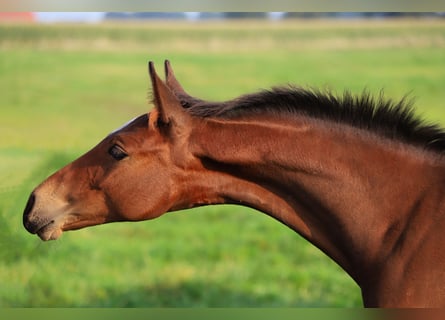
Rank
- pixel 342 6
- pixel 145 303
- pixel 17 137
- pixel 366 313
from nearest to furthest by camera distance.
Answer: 1. pixel 366 313
2. pixel 342 6
3. pixel 145 303
4. pixel 17 137

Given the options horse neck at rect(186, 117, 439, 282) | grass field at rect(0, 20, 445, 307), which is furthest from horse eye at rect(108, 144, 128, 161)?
grass field at rect(0, 20, 445, 307)

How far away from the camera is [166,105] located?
321 cm

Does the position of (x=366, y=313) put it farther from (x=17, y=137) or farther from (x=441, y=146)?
(x=17, y=137)

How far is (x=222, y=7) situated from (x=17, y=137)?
24.5 ft

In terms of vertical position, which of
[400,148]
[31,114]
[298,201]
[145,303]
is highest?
[400,148]

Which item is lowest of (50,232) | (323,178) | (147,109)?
(147,109)

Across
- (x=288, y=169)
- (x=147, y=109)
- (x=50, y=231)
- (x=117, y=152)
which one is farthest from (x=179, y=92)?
(x=147, y=109)

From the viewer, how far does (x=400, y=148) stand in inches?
124

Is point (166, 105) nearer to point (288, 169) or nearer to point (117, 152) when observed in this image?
point (117, 152)

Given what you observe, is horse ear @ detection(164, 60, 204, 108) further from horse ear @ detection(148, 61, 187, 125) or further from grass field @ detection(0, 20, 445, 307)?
grass field @ detection(0, 20, 445, 307)

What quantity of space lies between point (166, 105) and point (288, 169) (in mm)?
651

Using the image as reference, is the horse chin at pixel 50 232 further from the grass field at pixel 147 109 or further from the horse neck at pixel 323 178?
the grass field at pixel 147 109

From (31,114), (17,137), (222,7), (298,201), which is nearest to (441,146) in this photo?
(298,201)

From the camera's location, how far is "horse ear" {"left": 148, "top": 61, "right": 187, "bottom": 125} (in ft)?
10.4
